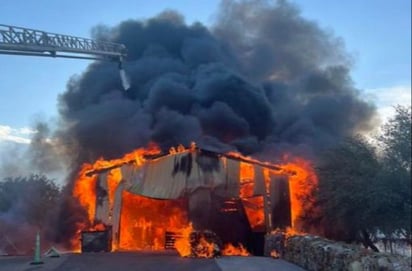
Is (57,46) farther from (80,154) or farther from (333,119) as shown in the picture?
(333,119)

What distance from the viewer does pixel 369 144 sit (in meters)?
27.2

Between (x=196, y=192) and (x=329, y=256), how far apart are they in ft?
34.1

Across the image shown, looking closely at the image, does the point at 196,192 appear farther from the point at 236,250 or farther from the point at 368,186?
the point at 368,186

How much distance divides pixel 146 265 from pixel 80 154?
71.0 feet

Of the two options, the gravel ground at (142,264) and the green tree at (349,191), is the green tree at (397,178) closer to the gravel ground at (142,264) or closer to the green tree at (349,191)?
the green tree at (349,191)

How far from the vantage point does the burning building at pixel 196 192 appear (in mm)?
22766

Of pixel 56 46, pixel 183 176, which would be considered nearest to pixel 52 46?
pixel 56 46

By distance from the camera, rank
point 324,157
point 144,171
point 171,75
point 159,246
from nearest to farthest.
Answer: point 144,171 → point 159,246 → point 324,157 → point 171,75

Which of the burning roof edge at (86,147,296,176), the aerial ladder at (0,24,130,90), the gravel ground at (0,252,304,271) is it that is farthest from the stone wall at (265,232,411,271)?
the aerial ladder at (0,24,130,90)

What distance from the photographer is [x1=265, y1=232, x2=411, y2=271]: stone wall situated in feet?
35.2

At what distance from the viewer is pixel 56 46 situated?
39.2m

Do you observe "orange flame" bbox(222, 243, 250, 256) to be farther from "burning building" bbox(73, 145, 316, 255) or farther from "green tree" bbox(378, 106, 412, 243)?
"green tree" bbox(378, 106, 412, 243)

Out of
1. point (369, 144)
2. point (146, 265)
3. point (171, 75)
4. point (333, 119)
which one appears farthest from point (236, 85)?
point (146, 265)

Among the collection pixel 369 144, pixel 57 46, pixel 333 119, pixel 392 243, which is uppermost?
pixel 57 46
